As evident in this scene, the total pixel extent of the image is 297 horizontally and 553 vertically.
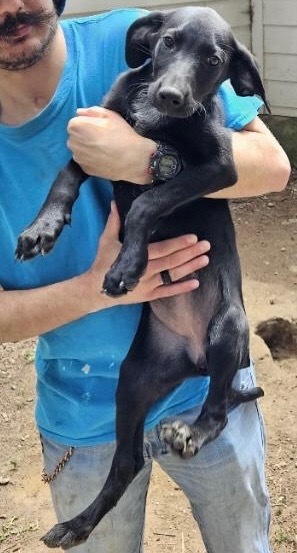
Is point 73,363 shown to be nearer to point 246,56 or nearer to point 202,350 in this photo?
point 202,350

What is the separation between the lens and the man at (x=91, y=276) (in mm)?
1863

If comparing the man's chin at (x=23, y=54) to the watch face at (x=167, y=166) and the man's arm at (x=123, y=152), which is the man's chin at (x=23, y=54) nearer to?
the man's arm at (x=123, y=152)

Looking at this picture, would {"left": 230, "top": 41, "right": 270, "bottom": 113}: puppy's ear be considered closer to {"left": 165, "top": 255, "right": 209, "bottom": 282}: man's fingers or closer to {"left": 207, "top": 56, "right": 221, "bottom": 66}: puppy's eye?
{"left": 207, "top": 56, "right": 221, "bottom": 66}: puppy's eye

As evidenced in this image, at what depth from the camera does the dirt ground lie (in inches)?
121

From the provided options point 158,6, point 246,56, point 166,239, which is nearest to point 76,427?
point 166,239

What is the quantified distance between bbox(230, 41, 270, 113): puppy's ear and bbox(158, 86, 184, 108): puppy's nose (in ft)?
0.96

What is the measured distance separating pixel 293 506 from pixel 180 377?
1334 mm

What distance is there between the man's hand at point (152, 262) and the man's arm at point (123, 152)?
0.41 feet

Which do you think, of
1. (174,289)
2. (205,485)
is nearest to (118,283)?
(174,289)

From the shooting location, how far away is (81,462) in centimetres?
208

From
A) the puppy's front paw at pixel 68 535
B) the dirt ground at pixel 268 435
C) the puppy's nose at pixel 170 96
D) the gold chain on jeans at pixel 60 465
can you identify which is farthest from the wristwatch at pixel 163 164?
the dirt ground at pixel 268 435

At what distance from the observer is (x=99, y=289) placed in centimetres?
185

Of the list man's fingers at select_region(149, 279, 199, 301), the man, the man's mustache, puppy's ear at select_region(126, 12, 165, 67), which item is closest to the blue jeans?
the man

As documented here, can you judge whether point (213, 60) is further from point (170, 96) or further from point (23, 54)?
point (23, 54)
